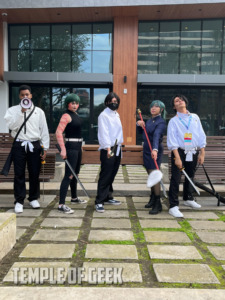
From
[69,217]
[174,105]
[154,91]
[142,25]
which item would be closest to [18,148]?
[69,217]

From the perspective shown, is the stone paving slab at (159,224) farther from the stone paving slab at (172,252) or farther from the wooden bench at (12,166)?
the wooden bench at (12,166)

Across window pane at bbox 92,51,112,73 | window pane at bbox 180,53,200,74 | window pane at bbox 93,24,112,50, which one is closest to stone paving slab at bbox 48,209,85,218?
window pane at bbox 92,51,112,73

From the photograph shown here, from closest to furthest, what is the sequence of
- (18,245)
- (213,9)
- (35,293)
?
(35,293) → (18,245) → (213,9)

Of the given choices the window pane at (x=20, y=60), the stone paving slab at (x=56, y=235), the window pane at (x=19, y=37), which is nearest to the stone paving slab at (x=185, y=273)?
the stone paving slab at (x=56, y=235)

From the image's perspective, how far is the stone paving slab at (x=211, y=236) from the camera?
3154 millimetres

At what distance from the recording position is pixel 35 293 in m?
2.00

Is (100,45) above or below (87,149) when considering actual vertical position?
above

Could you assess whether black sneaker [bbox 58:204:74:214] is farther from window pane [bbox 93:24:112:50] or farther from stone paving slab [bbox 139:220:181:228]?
window pane [bbox 93:24:112:50]

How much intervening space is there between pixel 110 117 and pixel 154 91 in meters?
10.7

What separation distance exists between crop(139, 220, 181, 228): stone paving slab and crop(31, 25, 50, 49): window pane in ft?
42.6

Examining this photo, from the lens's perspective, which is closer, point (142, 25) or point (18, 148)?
point (18, 148)

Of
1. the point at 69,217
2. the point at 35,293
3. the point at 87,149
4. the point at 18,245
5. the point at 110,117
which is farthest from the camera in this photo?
the point at 87,149

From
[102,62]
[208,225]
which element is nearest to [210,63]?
[102,62]

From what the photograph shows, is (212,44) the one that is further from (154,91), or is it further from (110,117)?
(110,117)
